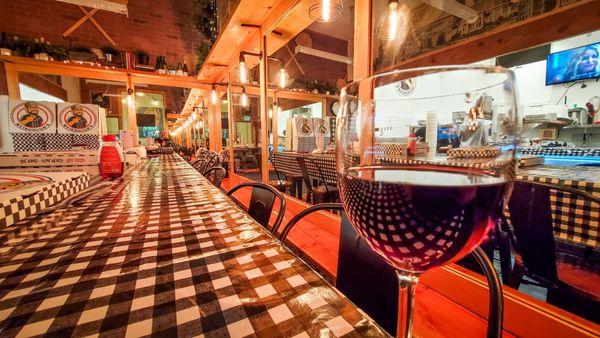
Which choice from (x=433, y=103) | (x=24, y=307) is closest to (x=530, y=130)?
(x=433, y=103)

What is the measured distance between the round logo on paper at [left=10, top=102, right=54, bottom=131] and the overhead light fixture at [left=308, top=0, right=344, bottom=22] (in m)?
2.63

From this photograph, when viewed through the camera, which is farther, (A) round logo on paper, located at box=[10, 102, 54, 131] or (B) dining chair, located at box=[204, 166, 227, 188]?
(B) dining chair, located at box=[204, 166, 227, 188]

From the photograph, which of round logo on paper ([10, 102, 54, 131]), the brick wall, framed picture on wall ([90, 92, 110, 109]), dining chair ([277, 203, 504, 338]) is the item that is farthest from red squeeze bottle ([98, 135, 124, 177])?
framed picture on wall ([90, 92, 110, 109])

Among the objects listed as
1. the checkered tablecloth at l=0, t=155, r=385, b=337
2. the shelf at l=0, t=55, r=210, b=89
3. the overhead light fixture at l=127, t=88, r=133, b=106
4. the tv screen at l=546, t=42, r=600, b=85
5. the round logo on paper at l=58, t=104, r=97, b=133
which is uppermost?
the tv screen at l=546, t=42, r=600, b=85

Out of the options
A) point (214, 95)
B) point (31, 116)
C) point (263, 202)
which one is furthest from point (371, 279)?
point (214, 95)

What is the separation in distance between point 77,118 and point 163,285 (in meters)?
2.57

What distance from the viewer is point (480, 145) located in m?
0.31

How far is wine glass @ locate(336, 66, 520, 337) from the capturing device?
265mm

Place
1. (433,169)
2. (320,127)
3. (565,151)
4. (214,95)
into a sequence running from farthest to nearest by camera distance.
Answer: (320,127) < (214,95) < (565,151) < (433,169)

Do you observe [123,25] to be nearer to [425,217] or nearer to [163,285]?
[163,285]

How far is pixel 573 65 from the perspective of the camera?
20.2 feet

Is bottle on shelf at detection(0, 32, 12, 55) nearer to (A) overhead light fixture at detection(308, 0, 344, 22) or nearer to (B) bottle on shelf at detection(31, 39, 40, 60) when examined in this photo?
(B) bottle on shelf at detection(31, 39, 40, 60)

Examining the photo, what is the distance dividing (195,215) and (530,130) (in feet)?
29.4

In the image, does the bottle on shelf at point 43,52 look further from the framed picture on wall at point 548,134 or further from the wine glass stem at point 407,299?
the framed picture on wall at point 548,134
